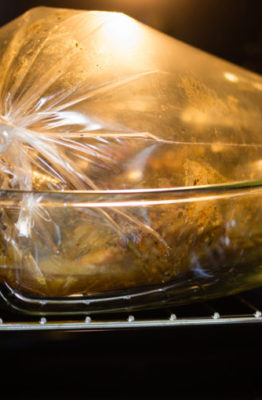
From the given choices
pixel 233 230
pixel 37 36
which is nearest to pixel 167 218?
pixel 233 230

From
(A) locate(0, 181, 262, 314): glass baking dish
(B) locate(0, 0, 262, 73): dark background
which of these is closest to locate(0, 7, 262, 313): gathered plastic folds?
(A) locate(0, 181, 262, 314): glass baking dish

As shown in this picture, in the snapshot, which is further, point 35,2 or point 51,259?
point 35,2

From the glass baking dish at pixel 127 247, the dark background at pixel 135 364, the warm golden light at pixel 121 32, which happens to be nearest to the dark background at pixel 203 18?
the warm golden light at pixel 121 32

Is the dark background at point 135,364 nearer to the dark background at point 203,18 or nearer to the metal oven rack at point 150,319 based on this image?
the metal oven rack at point 150,319

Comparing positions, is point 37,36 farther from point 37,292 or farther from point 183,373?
point 183,373

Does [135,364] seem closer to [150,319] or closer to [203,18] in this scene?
[150,319]

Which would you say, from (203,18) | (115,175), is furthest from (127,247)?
(203,18)
